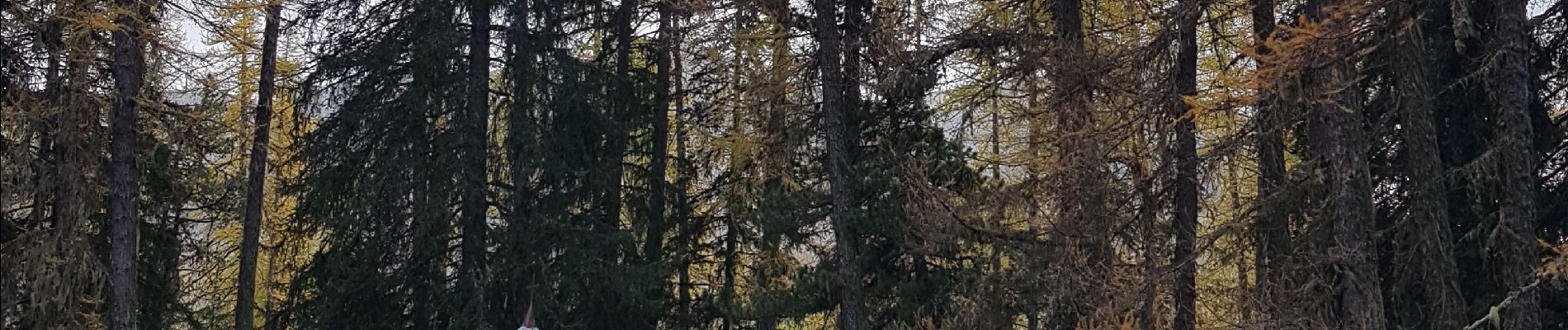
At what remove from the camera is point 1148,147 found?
1401 centimetres

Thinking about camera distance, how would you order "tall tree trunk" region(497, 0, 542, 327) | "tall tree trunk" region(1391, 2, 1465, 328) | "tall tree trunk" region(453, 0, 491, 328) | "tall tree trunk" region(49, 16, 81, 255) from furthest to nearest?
"tall tree trunk" region(497, 0, 542, 327)
"tall tree trunk" region(453, 0, 491, 328)
"tall tree trunk" region(49, 16, 81, 255)
"tall tree trunk" region(1391, 2, 1465, 328)

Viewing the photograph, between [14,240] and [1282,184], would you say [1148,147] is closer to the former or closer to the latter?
[1282,184]

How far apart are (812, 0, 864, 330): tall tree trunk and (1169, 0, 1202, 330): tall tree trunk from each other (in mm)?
3588

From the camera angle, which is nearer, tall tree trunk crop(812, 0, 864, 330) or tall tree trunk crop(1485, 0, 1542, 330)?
tall tree trunk crop(1485, 0, 1542, 330)

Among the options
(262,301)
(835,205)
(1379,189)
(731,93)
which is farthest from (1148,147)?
(262,301)

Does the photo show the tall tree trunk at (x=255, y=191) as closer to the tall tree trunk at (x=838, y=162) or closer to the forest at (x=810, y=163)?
the forest at (x=810, y=163)

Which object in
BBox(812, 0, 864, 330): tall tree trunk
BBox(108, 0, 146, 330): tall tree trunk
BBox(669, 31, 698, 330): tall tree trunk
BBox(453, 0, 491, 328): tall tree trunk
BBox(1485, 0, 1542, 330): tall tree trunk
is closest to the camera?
BBox(1485, 0, 1542, 330): tall tree trunk

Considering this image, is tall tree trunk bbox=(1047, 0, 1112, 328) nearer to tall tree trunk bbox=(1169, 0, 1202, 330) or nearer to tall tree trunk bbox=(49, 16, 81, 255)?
tall tree trunk bbox=(1169, 0, 1202, 330)

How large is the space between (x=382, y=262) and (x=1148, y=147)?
31.7 feet

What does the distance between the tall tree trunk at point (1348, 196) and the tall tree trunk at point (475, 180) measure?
32.8 ft

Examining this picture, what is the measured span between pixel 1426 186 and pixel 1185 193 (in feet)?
8.15

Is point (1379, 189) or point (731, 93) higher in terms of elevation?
point (731, 93)

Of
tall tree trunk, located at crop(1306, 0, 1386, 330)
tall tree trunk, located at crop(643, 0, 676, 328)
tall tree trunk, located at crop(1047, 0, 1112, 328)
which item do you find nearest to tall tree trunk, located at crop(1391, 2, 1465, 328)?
tall tree trunk, located at crop(1306, 0, 1386, 330)

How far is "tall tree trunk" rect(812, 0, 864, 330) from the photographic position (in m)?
14.7
